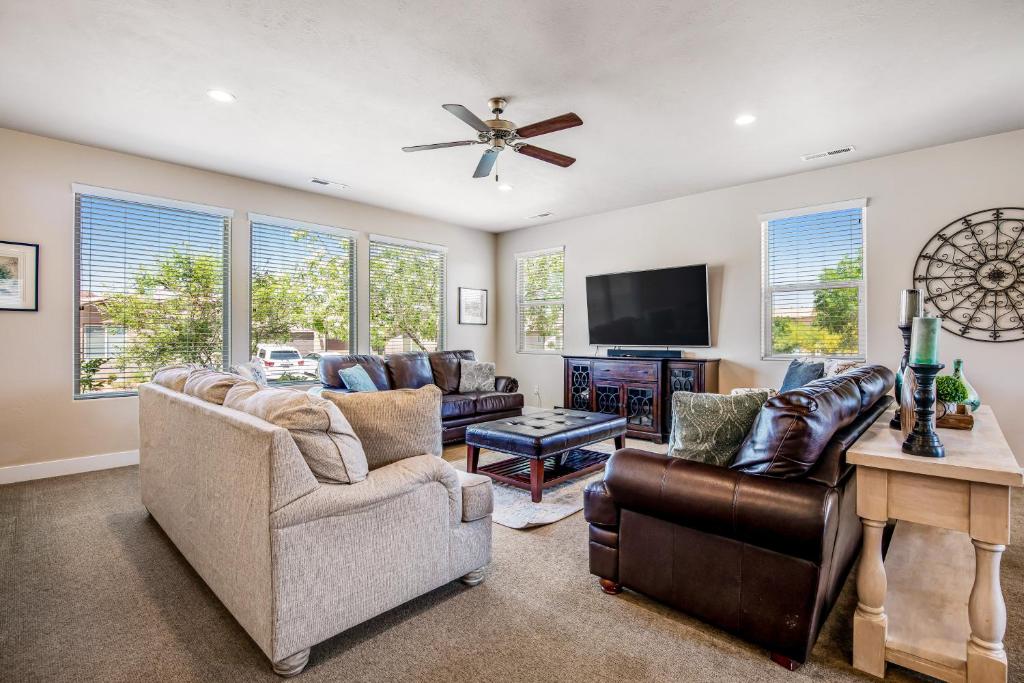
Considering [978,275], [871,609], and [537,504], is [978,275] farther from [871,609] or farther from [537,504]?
[537,504]

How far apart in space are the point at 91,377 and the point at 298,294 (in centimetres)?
186

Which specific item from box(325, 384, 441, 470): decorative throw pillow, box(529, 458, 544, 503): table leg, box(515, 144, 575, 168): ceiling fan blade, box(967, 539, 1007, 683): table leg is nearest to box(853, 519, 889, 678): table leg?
box(967, 539, 1007, 683): table leg

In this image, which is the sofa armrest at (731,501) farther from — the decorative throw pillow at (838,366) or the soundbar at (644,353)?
the soundbar at (644,353)

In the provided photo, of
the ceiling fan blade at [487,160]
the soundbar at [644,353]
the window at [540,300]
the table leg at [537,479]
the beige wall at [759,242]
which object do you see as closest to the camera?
the table leg at [537,479]

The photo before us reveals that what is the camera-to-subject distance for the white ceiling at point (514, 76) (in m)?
2.40

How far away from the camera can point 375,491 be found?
177 centimetres

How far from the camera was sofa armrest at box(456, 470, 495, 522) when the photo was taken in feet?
6.91

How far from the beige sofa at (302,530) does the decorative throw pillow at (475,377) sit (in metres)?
3.32

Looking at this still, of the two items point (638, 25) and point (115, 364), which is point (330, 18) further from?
point (115, 364)

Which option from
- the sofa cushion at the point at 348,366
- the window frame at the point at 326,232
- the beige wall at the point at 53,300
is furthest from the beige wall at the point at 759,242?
the beige wall at the point at 53,300

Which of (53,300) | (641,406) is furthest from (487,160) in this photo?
(53,300)

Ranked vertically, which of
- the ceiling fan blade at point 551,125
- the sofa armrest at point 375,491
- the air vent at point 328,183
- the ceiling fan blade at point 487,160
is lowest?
the sofa armrest at point 375,491

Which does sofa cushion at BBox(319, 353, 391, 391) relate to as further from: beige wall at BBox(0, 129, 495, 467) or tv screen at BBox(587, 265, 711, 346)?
tv screen at BBox(587, 265, 711, 346)

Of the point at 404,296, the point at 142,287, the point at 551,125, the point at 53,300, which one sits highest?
the point at 551,125
